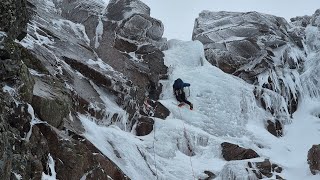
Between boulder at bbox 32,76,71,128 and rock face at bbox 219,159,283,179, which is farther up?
boulder at bbox 32,76,71,128

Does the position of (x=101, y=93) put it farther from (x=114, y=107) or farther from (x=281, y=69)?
(x=281, y=69)

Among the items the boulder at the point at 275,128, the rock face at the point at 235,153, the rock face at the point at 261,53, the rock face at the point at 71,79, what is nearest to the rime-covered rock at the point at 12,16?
the rock face at the point at 71,79

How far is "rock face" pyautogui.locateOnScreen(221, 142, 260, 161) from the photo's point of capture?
543 inches

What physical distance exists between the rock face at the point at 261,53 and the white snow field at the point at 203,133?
0.64 meters

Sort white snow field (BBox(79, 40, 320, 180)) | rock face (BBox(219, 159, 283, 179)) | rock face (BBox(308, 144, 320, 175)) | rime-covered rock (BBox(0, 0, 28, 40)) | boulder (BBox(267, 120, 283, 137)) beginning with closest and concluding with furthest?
rime-covered rock (BBox(0, 0, 28, 40)) → white snow field (BBox(79, 40, 320, 180)) → rock face (BBox(219, 159, 283, 179)) → rock face (BBox(308, 144, 320, 175)) → boulder (BBox(267, 120, 283, 137))

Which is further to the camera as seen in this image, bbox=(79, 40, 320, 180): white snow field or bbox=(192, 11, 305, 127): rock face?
bbox=(192, 11, 305, 127): rock face

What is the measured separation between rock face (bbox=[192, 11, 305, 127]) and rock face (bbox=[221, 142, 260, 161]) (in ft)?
12.8

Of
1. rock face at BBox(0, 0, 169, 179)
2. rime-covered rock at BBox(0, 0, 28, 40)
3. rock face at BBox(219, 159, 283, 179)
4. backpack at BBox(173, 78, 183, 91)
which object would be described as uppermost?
rime-covered rock at BBox(0, 0, 28, 40)

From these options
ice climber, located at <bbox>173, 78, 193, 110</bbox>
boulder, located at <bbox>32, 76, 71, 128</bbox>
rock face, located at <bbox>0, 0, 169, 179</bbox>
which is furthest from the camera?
ice climber, located at <bbox>173, 78, 193, 110</bbox>

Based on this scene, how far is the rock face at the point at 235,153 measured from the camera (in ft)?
45.3

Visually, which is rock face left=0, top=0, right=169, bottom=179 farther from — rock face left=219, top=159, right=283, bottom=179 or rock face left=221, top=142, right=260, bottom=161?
rock face left=219, top=159, right=283, bottom=179

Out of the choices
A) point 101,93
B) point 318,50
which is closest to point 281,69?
point 318,50

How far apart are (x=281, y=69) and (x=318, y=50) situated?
10.2 feet

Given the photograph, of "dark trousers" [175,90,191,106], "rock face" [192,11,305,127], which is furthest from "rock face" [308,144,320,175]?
"dark trousers" [175,90,191,106]
